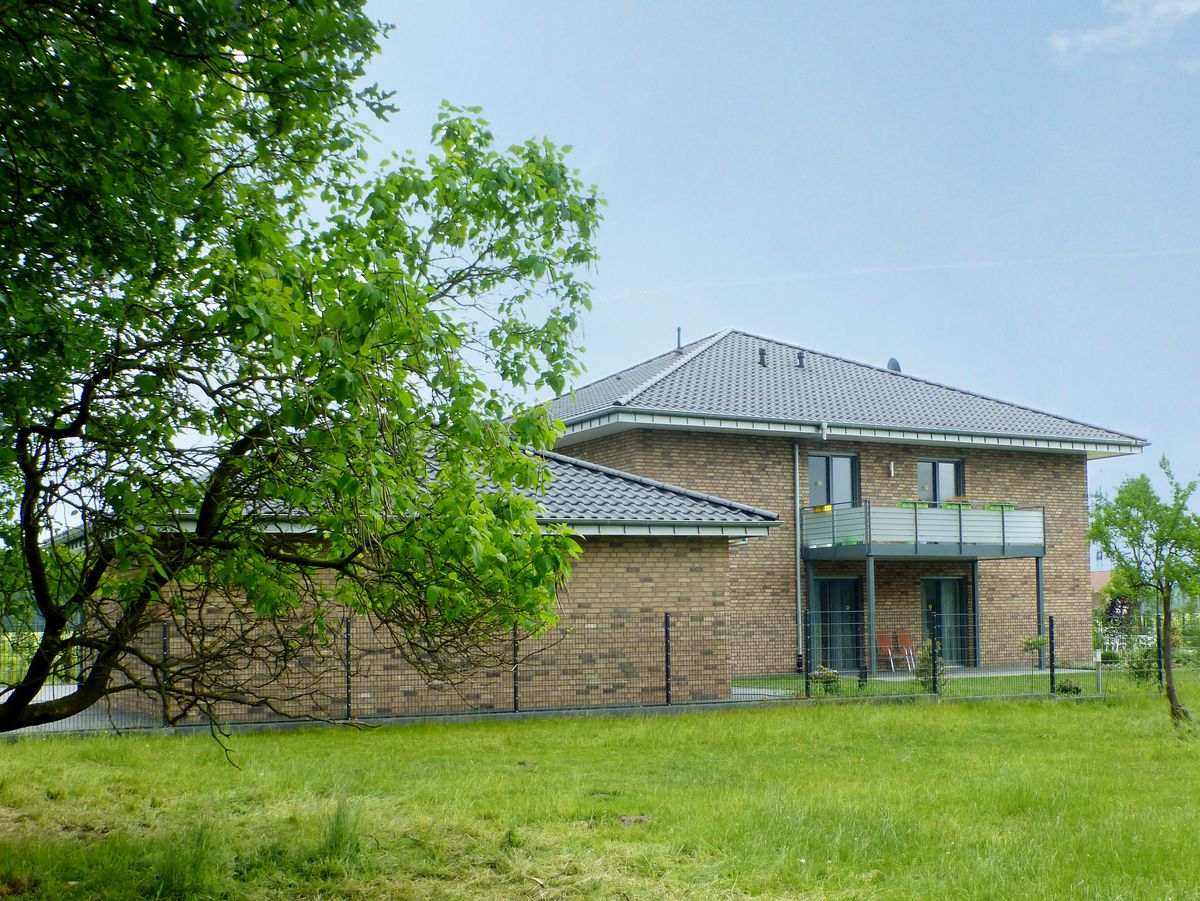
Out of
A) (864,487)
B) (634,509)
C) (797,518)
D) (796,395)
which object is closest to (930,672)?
(634,509)

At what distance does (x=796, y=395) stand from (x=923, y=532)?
172 inches

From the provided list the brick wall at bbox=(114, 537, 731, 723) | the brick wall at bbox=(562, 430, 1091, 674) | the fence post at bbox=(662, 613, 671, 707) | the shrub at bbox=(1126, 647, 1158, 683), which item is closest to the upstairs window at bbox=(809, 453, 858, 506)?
the brick wall at bbox=(562, 430, 1091, 674)

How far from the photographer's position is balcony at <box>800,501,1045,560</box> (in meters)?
25.2

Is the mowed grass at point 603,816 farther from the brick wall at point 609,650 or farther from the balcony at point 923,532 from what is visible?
the balcony at point 923,532

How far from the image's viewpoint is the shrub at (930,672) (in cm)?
1900

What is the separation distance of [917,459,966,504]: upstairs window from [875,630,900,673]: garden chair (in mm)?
3546

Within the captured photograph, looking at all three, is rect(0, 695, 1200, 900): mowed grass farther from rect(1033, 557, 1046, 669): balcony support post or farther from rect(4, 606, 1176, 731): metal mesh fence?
rect(1033, 557, 1046, 669): balcony support post

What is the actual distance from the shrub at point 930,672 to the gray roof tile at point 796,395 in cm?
698

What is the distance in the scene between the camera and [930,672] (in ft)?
63.2

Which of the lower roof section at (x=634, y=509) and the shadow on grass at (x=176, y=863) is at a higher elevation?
the lower roof section at (x=634, y=509)

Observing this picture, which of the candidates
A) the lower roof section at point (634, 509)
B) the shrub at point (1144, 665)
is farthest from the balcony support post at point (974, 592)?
the lower roof section at point (634, 509)

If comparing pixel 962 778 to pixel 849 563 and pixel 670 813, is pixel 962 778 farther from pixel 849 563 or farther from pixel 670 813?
pixel 849 563

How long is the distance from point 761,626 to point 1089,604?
35.8 ft

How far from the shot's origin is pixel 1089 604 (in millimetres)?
30141
